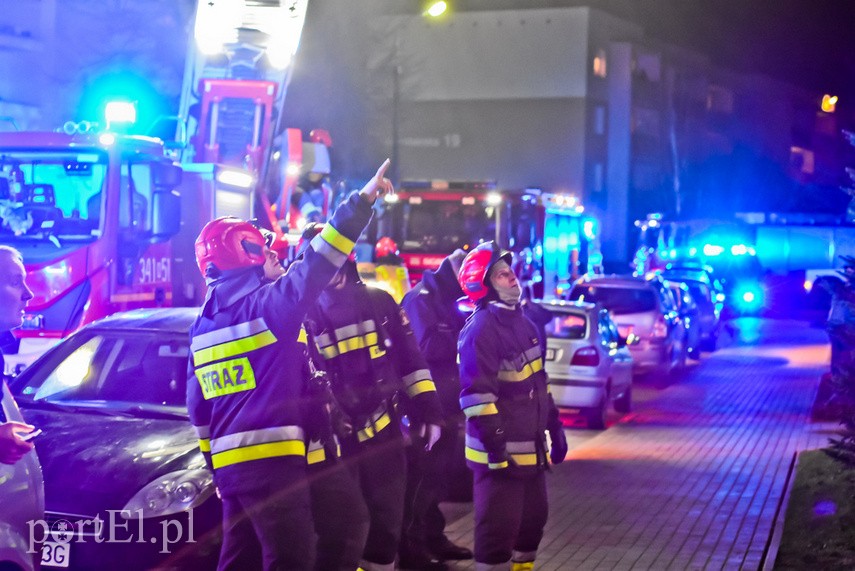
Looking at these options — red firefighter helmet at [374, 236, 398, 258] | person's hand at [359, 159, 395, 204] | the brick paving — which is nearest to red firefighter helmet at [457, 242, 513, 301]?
person's hand at [359, 159, 395, 204]

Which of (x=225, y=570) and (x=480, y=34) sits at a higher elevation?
(x=480, y=34)

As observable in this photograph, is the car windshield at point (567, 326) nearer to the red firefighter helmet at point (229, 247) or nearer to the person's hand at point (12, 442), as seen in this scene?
the red firefighter helmet at point (229, 247)

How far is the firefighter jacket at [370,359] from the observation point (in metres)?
5.86

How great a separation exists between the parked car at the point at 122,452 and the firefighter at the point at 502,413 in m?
1.33

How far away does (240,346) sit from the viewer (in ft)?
15.3

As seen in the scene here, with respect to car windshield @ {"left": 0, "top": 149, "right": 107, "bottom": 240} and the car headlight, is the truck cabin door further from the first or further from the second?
the car headlight

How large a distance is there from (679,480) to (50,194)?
6.39 metres

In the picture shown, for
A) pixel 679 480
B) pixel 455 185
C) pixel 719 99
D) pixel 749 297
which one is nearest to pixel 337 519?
pixel 679 480

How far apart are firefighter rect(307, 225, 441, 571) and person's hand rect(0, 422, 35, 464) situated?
68.1 inches

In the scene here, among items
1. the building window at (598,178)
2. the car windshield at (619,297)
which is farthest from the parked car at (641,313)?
the building window at (598,178)

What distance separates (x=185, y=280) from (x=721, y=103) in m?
60.3

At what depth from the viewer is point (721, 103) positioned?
6888cm

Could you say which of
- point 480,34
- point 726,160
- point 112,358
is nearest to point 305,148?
point 112,358

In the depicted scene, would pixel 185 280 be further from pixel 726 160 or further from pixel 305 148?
pixel 726 160
